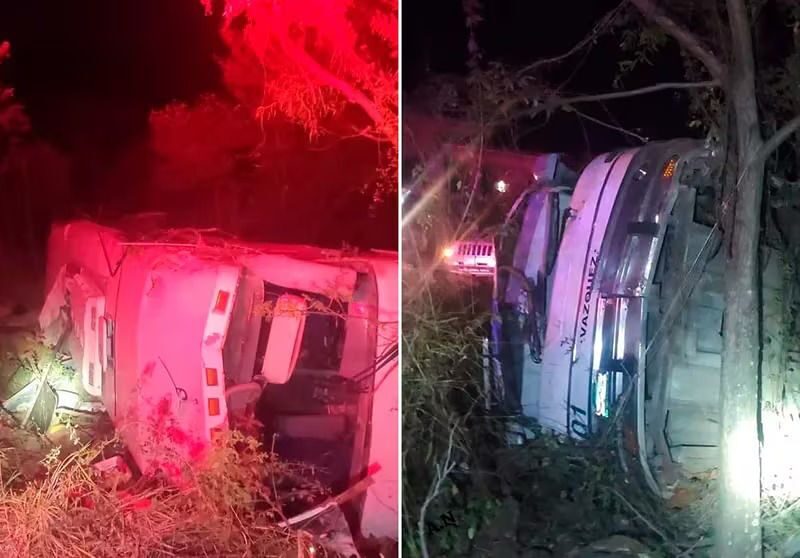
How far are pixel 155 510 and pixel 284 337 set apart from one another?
24.7 inches

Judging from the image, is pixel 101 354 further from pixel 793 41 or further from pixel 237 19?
pixel 793 41

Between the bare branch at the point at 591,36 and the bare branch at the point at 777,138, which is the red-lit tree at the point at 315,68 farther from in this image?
the bare branch at the point at 777,138

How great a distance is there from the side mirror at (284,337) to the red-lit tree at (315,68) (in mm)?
414

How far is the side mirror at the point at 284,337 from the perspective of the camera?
2004 millimetres

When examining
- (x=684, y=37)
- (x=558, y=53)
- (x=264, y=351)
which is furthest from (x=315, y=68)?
(x=684, y=37)

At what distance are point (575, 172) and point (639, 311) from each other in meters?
0.42

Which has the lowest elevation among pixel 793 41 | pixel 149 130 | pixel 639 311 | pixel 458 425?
pixel 458 425

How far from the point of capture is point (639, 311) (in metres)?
1.99

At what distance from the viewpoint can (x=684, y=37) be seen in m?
2.00

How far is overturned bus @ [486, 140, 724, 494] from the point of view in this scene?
1.99m

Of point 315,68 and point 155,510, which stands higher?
point 315,68

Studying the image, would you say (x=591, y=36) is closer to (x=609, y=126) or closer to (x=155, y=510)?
(x=609, y=126)

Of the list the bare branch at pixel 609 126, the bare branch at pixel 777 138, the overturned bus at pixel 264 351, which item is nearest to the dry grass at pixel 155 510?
the overturned bus at pixel 264 351

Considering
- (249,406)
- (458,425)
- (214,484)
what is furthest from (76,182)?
(458,425)
